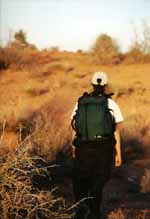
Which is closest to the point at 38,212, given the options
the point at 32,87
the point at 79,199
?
the point at 79,199

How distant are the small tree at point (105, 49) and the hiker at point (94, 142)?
24.2m

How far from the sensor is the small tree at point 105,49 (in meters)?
30.5

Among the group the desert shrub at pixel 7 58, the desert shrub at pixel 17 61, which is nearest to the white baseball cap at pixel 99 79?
the desert shrub at pixel 17 61

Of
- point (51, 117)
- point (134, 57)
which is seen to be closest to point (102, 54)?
point (134, 57)

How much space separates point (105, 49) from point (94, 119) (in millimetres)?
28430

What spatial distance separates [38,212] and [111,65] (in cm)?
2367

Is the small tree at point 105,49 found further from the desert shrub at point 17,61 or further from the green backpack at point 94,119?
the green backpack at point 94,119

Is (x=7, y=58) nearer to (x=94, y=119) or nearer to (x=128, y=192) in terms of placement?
(x=128, y=192)

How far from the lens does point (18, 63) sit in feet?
93.4

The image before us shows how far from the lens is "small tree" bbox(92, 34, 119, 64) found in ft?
100

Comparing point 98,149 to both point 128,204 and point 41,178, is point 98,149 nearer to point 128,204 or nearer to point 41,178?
point 128,204

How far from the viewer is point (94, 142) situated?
5.62 meters

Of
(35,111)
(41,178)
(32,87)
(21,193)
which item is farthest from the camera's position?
(32,87)

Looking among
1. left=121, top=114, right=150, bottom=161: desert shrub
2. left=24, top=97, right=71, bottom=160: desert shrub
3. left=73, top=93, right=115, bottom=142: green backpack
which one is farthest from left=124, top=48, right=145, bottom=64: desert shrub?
left=73, top=93, right=115, bottom=142: green backpack
